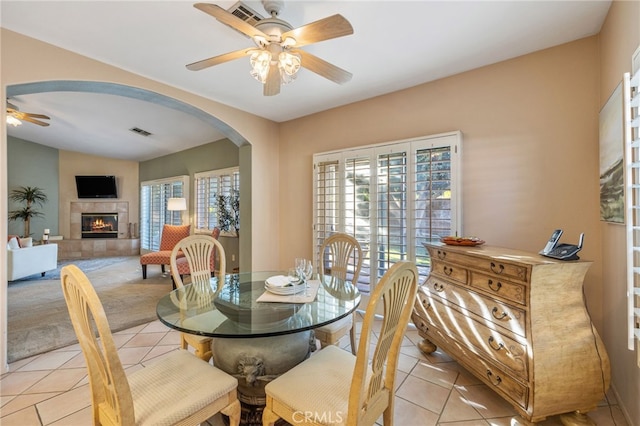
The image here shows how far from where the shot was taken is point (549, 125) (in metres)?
2.33

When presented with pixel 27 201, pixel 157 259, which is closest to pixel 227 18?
pixel 157 259

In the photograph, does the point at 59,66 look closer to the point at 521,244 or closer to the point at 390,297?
the point at 390,297

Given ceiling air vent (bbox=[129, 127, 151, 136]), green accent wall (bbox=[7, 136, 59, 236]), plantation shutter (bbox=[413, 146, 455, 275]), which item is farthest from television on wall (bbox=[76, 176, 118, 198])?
plantation shutter (bbox=[413, 146, 455, 275])

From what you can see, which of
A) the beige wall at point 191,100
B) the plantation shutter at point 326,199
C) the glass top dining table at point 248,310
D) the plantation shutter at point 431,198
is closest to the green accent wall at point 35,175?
the beige wall at point 191,100

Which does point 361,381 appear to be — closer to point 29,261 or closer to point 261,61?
point 261,61

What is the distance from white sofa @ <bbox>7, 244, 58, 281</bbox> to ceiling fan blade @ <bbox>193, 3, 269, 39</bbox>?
552 cm

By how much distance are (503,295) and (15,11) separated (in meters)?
3.87

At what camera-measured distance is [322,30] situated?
1610 mm

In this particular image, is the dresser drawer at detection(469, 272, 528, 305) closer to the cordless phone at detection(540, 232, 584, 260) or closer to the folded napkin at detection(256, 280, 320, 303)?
the cordless phone at detection(540, 232, 584, 260)

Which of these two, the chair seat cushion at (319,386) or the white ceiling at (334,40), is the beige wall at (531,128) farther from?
the chair seat cushion at (319,386)

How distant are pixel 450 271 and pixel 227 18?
7.52 feet

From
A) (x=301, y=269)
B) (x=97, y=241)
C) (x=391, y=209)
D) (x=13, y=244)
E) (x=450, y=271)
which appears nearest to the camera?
(x=301, y=269)

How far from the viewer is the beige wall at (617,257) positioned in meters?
1.56

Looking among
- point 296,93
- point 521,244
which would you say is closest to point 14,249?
point 296,93
